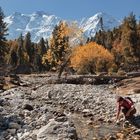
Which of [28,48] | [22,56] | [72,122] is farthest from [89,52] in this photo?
[72,122]

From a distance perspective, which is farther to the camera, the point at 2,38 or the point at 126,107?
the point at 2,38

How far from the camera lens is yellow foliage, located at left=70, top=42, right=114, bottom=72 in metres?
86.2

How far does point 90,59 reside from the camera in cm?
8700

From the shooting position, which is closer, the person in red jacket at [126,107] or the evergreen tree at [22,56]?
the person in red jacket at [126,107]

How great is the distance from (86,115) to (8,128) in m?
9.89

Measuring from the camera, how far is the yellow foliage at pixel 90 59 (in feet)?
283

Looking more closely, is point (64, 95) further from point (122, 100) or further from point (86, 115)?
point (122, 100)

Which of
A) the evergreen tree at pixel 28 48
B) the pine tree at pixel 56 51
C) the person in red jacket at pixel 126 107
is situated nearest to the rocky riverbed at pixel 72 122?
the person in red jacket at pixel 126 107

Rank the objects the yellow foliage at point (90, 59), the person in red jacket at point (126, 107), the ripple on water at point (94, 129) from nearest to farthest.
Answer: the ripple on water at point (94, 129) < the person in red jacket at point (126, 107) < the yellow foliage at point (90, 59)

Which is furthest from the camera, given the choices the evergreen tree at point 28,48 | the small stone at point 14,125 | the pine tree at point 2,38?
the evergreen tree at point 28,48

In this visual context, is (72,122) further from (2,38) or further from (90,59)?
(90,59)

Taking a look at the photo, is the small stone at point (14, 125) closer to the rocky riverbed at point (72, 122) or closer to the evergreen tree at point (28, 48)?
the rocky riverbed at point (72, 122)

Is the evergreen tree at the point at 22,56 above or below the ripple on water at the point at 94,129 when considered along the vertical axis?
above

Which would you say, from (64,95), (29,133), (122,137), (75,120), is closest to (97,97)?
(64,95)
